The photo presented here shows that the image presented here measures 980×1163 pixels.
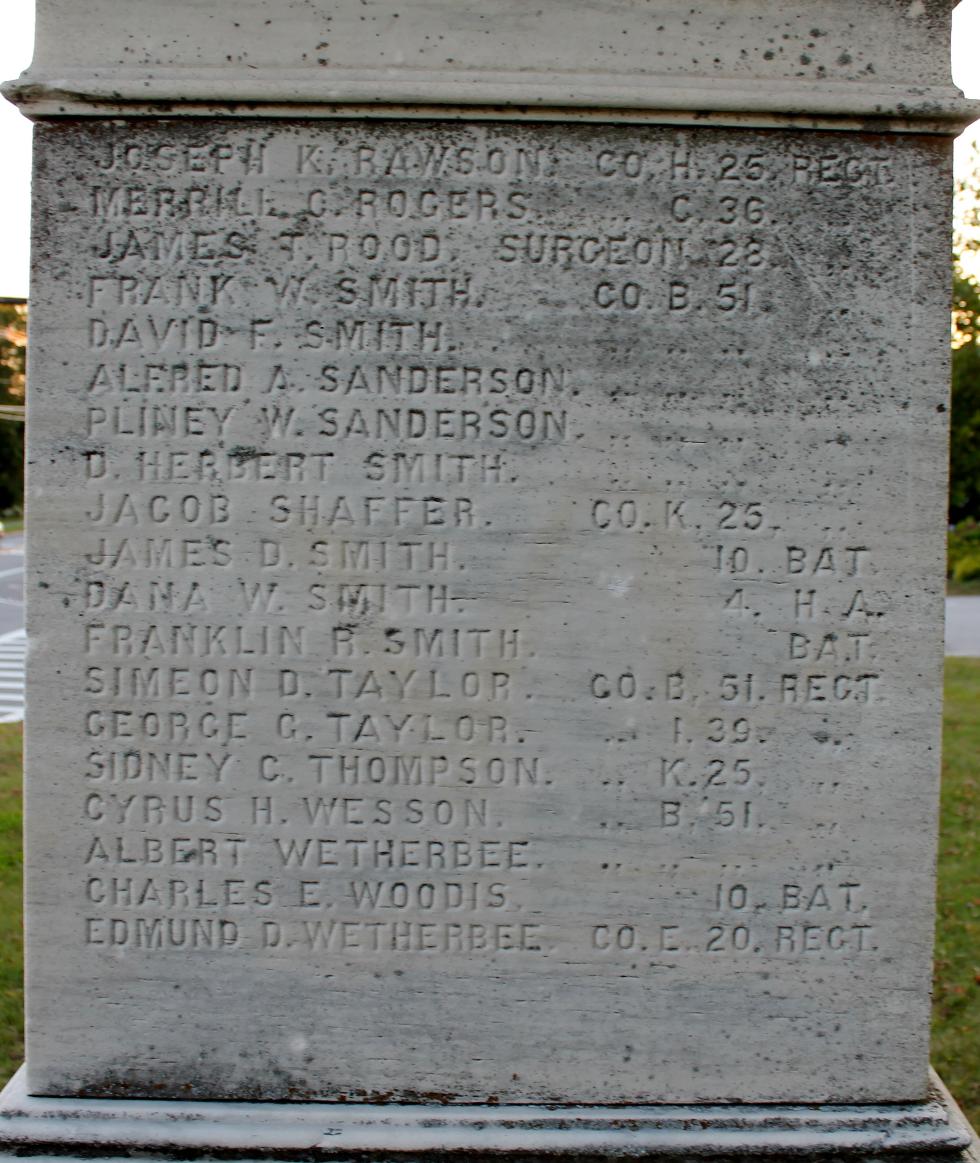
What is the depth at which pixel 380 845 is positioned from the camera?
10.3ft

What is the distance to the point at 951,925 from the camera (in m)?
5.49

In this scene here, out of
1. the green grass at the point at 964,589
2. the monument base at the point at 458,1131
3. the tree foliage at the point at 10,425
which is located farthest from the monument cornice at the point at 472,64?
the tree foliage at the point at 10,425

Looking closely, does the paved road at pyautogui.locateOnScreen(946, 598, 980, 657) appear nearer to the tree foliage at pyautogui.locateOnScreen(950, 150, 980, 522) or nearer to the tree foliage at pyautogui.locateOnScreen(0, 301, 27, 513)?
the tree foliage at pyautogui.locateOnScreen(950, 150, 980, 522)

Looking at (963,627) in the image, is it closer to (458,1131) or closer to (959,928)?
(959,928)

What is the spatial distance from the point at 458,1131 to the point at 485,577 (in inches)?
60.2

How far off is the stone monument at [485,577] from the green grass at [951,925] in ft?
4.42

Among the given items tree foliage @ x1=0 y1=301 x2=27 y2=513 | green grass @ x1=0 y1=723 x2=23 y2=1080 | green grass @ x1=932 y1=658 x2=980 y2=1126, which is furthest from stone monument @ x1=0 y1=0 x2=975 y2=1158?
tree foliage @ x1=0 y1=301 x2=27 y2=513

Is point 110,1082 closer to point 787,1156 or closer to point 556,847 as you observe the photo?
point 556,847

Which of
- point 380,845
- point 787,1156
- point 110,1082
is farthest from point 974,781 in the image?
point 110,1082

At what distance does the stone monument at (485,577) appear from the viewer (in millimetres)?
3025

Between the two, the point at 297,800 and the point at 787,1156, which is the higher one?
the point at 297,800

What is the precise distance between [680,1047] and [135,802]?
5.58 ft

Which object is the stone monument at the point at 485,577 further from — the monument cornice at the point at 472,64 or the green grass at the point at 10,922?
the green grass at the point at 10,922

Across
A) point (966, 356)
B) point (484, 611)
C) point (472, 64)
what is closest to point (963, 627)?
point (966, 356)
